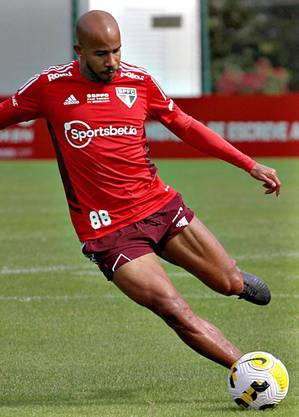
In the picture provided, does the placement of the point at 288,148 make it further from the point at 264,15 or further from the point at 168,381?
the point at 264,15

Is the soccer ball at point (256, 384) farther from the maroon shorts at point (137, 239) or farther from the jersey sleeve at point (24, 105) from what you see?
the jersey sleeve at point (24, 105)

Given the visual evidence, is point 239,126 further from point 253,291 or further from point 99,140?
point 99,140

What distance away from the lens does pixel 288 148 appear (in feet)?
94.2

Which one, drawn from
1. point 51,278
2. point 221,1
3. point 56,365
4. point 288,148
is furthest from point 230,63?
point 56,365

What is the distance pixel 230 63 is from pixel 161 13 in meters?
19.3

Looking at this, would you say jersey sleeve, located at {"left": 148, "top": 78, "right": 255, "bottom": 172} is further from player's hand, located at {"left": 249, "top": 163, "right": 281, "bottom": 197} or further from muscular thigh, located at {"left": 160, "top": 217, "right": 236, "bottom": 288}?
muscular thigh, located at {"left": 160, "top": 217, "right": 236, "bottom": 288}

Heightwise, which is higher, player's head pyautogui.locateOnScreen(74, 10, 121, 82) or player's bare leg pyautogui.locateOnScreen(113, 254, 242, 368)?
player's head pyautogui.locateOnScreen(74, 10, 121, 82)

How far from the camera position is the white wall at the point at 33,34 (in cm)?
3447

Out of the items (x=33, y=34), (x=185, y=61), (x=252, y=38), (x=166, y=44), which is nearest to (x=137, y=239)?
(x=33, y=34)

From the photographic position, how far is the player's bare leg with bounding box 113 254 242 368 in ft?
25.9

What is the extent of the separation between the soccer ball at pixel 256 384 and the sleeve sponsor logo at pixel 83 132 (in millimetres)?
1643

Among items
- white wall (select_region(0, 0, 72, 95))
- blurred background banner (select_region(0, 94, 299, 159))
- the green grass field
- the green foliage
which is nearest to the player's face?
the green grass field

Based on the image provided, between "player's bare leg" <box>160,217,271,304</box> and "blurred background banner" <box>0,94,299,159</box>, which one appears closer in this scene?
"player's bare leg" <box>160,217,271,304</box>

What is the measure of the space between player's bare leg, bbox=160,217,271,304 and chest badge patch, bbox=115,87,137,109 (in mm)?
878
